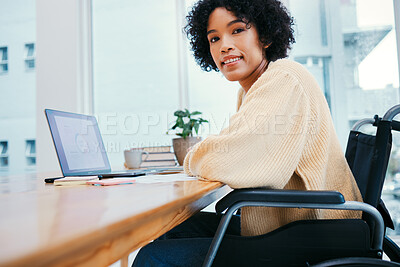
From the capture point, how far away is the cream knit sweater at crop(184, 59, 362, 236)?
27.8 inches

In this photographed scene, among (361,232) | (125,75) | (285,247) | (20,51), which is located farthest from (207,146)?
(20,51)

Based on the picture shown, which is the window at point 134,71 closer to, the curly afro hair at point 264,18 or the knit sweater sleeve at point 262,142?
the curly afro hair at point 264,18

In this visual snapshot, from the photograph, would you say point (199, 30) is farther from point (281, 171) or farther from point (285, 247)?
point (285, 247)

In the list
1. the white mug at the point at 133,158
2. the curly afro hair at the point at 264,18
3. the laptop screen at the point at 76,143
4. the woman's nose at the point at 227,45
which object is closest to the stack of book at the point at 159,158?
the white mug at the point at 133,158

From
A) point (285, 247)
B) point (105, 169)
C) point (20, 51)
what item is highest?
point (20, 51)

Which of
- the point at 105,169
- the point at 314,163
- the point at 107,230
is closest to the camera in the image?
the point at 107,230

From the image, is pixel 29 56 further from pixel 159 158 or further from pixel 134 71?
pixel 159 158

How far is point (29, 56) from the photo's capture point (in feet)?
10.5

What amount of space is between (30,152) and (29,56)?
94 centimetres

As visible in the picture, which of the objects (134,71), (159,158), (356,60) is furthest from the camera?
(134,71)

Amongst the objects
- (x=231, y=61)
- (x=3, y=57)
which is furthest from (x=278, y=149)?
(x=3, y=57)

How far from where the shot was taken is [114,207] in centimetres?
39

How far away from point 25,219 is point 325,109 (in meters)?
0.77

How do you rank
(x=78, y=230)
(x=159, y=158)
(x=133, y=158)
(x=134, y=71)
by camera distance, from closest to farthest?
(x=78, y=230), (x=133, y=158), (x=159, y=158), (x=134, y=71)
